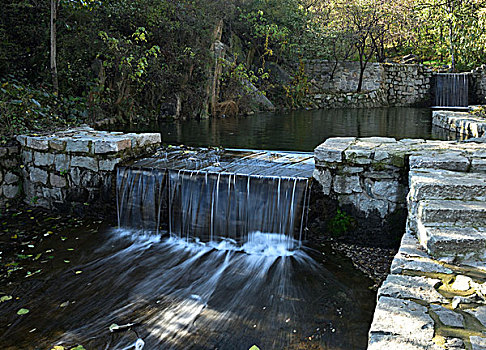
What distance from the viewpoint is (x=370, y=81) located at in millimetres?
21062

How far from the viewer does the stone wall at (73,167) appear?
6.00 m

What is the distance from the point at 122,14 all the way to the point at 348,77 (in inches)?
518

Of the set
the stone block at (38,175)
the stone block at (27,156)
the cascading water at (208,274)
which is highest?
the stone block at (27,156)

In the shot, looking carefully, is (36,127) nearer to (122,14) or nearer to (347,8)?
(122,14)

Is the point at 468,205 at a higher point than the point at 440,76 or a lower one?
lower

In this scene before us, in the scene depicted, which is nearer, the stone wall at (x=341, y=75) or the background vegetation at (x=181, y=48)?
the background vegetation at (x=181, y=48)

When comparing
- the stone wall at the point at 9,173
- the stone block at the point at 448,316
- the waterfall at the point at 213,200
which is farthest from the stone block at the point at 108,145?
the stone block at the point at 448,316

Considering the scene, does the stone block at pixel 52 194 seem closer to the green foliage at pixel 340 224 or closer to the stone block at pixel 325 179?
the stone block at pixel 325 179

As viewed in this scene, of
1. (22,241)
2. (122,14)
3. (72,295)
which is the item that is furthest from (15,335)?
(122,14)

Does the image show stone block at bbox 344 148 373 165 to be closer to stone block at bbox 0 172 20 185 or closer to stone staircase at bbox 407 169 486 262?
stone staircase at bbox 407 169 486 262

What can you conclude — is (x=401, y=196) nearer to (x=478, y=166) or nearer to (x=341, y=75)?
(x=478, y=166)

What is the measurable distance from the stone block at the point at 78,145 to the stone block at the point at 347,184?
355 cm

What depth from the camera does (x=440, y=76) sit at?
20.6 meters

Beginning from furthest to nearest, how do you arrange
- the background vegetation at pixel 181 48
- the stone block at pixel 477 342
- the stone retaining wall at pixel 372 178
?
the background vegetation at pixel 181 48
the stone retaining wall at pixel 372 178
the stone block at pixel 477 342
